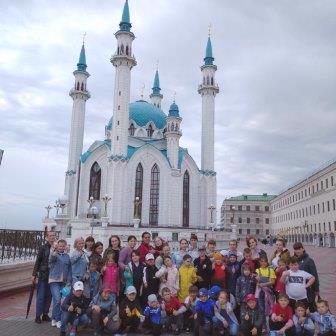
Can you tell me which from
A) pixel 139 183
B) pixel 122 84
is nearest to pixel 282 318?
pixel 122 84

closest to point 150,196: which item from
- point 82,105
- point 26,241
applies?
point 82,105

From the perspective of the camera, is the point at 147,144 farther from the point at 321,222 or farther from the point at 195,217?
the point at 321,222

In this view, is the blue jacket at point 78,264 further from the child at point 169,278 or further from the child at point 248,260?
the child at point 248,260

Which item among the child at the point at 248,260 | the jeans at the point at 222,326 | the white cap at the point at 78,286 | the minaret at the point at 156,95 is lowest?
the jeans at the point at 222,326

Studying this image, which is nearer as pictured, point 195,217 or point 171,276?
point 171,276

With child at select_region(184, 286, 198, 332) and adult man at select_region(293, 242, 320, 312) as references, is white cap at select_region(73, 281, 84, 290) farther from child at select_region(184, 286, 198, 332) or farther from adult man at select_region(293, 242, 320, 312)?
adult man at select_region(293, 242, 320, 312)

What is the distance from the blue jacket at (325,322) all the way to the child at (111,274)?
378cm

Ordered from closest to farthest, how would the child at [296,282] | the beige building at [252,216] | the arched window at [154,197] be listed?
the child at [296,282], the arched window at [154,197], the beige building at [252,216]

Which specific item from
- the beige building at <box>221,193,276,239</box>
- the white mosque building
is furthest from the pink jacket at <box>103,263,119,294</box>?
the beige building at <box>221,193,276,239</box>

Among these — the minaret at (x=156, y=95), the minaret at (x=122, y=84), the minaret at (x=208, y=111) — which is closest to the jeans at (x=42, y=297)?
the minaret at (x=122, y=84)

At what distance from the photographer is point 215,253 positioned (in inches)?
340

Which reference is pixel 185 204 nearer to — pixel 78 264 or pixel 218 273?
pixel 218 273

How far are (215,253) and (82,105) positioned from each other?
150 feet

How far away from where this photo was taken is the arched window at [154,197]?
46.4m
